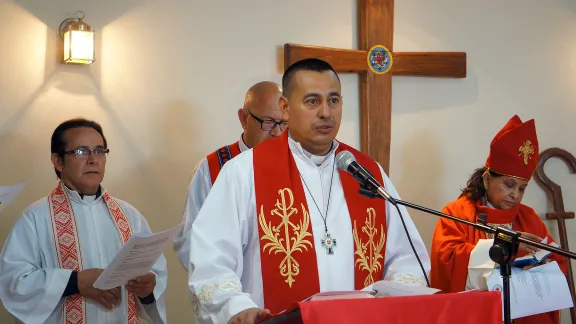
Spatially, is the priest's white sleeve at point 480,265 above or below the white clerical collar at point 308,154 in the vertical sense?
below

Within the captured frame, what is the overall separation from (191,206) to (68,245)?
28.4 inches

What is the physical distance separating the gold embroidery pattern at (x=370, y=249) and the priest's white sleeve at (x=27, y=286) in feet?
4.43

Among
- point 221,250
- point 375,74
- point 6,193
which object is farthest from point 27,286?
point 375,74

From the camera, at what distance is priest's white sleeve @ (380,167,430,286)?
3.00 metres

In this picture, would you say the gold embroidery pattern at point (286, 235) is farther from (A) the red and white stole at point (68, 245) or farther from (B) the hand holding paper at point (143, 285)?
(A) the red and white stole at point (68, 245)

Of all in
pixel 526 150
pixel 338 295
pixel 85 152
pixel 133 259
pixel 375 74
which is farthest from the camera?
pixel 375 74

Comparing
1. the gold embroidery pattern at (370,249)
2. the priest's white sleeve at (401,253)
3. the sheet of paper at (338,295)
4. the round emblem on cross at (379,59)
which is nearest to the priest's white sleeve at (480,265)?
the priest's white sleeve at (401,253)

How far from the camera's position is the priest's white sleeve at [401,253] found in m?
3.00

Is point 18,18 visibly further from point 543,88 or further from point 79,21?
point 543,88

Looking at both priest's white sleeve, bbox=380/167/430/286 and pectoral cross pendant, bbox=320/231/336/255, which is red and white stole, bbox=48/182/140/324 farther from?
priest's white sleeve, bbox=380/167/430/286

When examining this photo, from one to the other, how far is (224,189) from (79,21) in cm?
188

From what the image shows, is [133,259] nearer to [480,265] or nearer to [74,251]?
[74,251]

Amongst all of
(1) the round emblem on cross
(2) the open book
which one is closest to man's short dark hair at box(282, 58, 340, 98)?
(2) the open book

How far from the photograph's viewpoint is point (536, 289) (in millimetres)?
3977
